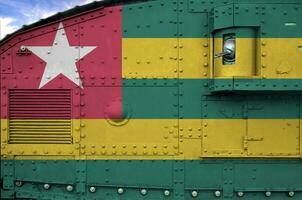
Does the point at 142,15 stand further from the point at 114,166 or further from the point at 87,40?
the point at 114,166

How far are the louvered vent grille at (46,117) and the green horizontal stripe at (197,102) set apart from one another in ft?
2.17

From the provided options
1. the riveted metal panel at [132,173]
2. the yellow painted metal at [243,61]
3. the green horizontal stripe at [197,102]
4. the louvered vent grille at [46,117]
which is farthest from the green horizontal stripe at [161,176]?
the yellow painted metal at [243,61]

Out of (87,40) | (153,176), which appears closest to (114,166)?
(153,176)

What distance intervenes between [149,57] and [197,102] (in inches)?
28.2

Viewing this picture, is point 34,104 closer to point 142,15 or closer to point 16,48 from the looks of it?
point 16,48

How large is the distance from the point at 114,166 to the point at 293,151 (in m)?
1.93

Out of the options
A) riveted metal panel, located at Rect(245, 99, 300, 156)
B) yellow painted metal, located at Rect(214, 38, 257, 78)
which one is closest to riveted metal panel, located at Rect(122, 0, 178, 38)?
yellow painted metal, located at Rect(214, 38, 257, 78)

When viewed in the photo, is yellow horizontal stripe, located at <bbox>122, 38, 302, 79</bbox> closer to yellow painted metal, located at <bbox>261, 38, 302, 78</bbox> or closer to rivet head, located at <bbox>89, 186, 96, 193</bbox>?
yellow painted metal, located at <bbox>261, 38, 302, 78</bbox>

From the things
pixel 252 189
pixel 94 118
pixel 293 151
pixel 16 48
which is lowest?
pixel 252 189

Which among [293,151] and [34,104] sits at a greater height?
[34,104]

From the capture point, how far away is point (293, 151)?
13.7ft

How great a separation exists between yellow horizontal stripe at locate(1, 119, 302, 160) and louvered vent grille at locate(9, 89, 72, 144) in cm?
8

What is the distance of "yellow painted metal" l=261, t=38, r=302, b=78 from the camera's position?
4.00 m

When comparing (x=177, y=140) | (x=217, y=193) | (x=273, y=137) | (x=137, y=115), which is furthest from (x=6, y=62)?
(x=273, y=137)
